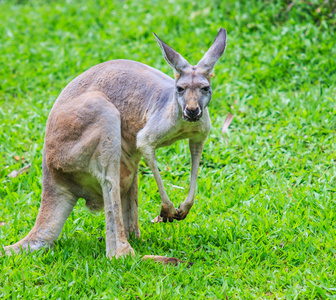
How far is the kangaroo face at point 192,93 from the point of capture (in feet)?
12.0

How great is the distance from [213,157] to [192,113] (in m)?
1.99

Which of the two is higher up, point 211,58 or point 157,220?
point 211,58

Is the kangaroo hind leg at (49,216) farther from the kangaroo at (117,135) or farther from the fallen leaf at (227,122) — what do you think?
the fallen leaf at (227,122)

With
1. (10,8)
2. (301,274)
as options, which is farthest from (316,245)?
(10,8)

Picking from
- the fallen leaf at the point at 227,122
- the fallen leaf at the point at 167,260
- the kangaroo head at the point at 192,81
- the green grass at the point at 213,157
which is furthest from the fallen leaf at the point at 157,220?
the fallen leaf at the point at 227,122

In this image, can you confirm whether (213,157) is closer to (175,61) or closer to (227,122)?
(227,122)

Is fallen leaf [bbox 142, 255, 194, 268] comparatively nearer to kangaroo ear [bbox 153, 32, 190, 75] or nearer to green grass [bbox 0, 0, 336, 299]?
green grass [bbox 0, 0, 336, 299]

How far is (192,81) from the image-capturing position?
12.5ft

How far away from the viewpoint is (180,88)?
12.7 feet

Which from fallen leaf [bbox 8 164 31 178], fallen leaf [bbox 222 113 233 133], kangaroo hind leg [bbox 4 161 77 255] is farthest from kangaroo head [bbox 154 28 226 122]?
fallen leaf [bbox 8 164 31 178]

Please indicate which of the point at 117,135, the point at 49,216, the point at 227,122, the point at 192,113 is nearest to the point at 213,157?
the point at 227,122

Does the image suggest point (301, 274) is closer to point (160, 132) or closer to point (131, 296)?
point (131, 296)

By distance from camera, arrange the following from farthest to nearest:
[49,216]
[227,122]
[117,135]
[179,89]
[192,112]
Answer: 1. [227,122]
2. [49,216]
3. [117,135]
4. [179,89]
5. [192,112]

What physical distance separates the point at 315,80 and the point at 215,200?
2.61 metres
